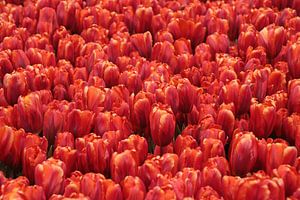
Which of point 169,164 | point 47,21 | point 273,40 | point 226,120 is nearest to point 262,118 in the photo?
point 226,120

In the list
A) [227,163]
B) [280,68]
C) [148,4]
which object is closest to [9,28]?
[148,4]

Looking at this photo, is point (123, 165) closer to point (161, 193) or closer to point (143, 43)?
point (161, 193)

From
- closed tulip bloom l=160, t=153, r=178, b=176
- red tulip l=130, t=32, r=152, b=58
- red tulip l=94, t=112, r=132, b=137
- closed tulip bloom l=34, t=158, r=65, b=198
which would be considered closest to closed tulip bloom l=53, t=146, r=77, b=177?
closed tulip bloom l=34, t=158, r=65, b=198

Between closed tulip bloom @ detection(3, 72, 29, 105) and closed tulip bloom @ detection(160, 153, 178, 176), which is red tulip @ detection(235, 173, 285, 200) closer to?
closed tulip bloom @ detection(160, 153, 178, 176)

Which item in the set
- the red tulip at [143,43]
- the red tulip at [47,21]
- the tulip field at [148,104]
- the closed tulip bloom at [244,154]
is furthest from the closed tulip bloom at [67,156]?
the red tulip at [47,21]

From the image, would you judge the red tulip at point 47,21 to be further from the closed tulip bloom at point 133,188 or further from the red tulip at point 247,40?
the closed tulip bloom at point 133,188

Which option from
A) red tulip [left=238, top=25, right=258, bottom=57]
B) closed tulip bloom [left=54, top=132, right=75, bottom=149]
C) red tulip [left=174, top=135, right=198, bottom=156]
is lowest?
red tulip [left=174, top=135, right=198, bottom=156]
